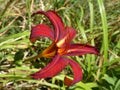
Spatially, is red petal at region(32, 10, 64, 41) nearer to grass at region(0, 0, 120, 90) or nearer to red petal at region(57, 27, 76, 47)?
red petal at region(57, 27, 76, 47)

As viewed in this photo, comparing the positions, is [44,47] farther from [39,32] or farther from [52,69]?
[52,69]

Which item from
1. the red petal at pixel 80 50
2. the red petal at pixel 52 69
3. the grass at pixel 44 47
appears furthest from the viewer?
the grass at pixel 44 47

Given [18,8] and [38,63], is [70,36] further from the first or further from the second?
[18,8]

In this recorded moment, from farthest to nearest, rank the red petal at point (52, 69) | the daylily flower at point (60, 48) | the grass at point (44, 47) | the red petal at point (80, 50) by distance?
the grass at point (44, 47), the red petal at point (80, 50), the daylily flower at point (60, 48), the red petal at point (52, 69)

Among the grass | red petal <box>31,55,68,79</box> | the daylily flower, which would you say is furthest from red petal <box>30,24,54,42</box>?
the grass

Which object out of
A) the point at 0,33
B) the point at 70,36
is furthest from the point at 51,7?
the point at 70,36

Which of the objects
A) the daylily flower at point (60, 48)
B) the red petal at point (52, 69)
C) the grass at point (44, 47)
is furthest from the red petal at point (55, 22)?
the grass at point (44, 47)

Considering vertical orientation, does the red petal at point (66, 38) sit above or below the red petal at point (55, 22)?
below

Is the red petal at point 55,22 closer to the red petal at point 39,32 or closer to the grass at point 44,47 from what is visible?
the red petal at point 39,32
